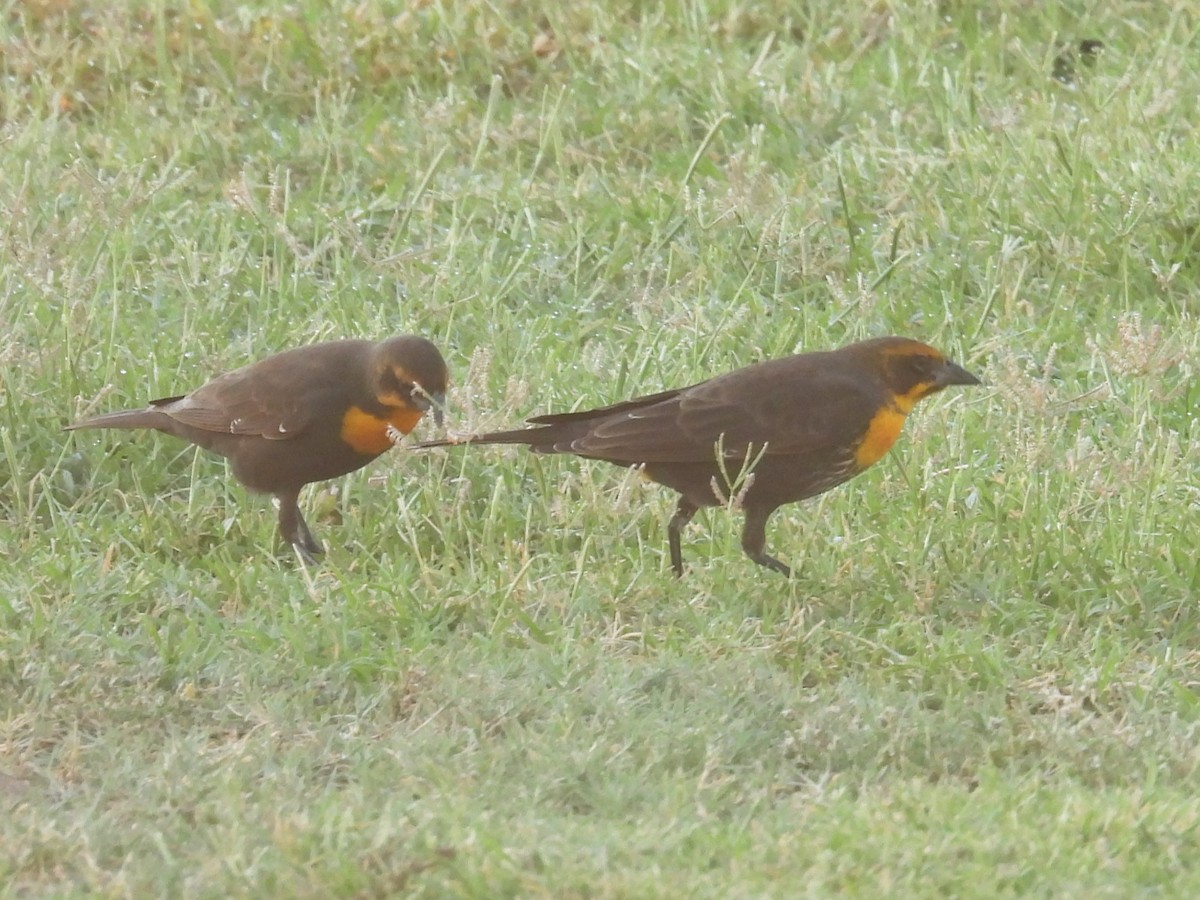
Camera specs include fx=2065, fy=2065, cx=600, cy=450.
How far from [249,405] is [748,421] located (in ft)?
4.82

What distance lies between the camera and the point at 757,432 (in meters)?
5.70

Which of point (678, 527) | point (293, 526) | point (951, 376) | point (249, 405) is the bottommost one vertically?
point (293, 526)

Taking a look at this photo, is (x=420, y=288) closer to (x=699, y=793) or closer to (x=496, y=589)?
(x=496, y=589)

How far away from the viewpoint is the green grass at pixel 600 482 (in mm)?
4223

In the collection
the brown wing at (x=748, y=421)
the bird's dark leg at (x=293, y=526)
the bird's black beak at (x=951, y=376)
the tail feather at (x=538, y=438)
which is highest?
the bird's black beak at (x=951, y=376)

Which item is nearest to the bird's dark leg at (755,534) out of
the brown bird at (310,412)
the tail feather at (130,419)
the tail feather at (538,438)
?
the tail feather at (538,438)

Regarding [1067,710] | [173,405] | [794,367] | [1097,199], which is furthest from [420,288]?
[1067,710]

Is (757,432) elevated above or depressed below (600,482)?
above

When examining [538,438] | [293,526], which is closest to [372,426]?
[293,526]

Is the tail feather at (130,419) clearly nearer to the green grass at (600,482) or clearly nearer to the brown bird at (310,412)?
the brown bird at (310,412)

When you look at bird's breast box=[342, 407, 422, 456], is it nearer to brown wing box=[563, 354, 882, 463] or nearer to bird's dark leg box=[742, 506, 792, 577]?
brown wing box=[563, 354, 882, 463]

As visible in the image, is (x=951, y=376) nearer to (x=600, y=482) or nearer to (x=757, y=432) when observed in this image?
(x=757, y=432)

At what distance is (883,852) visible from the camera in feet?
12.9

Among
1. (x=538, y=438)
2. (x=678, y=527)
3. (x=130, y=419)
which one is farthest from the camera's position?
(x=130, y=419)
